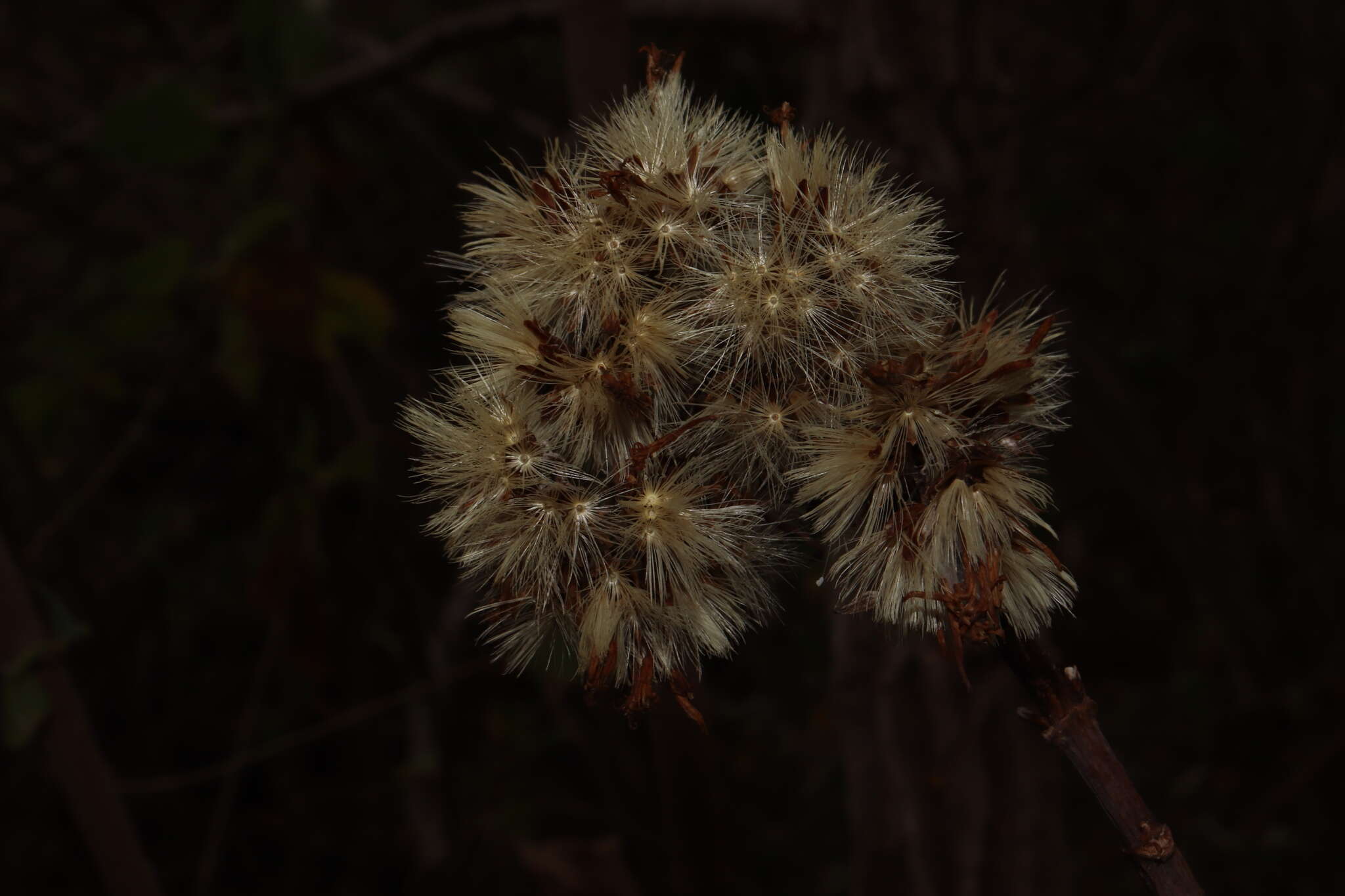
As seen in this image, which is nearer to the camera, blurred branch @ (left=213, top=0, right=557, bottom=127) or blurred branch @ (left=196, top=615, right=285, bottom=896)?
blurred branch @ (left=196, top=615, right=285, bottom=896)

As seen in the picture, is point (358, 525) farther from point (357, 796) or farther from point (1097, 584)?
point (1097, 584)

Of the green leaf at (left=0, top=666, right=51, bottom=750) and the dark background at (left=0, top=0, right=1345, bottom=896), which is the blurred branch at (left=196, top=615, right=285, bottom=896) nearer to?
the dark background at (left=0, top=0, right=1345, bottom=896)

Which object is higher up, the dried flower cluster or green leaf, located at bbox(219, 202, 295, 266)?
Answer: green leaf, located at bbox(219, 202, 295, 266)

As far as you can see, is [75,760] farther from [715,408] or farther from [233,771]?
[715,408]

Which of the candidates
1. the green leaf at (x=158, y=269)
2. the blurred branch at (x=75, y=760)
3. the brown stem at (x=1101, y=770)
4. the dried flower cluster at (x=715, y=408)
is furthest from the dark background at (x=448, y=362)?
the brown stem at (x=1101, y=770)

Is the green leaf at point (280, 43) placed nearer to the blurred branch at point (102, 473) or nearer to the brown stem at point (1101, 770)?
the blurred branch at point (102, 473)

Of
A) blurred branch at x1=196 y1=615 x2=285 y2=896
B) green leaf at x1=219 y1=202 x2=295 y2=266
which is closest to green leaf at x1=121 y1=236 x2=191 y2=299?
green leaf at x1=219 y1=202 x2=295 y2=266

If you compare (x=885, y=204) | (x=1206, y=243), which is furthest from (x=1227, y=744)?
(x=885, y=204)
